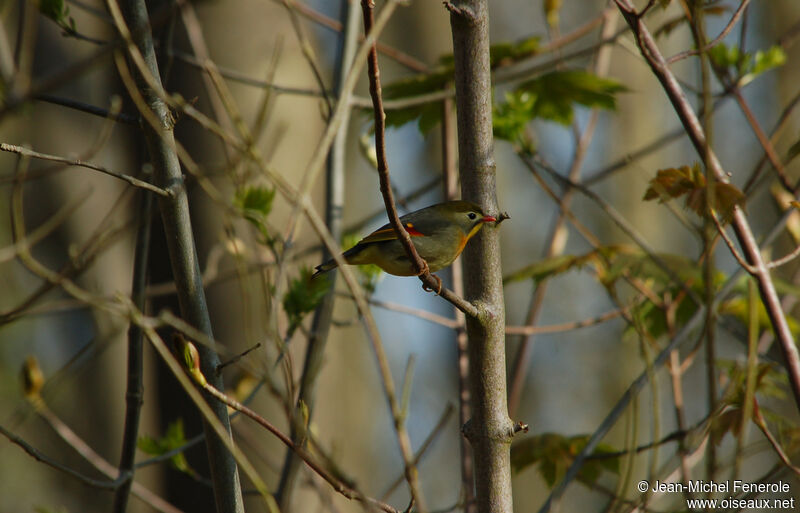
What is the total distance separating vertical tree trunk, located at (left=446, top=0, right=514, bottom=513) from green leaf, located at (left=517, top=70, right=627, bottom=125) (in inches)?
56.5

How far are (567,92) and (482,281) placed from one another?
173 cm

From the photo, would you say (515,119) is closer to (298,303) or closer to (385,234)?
(385,234)

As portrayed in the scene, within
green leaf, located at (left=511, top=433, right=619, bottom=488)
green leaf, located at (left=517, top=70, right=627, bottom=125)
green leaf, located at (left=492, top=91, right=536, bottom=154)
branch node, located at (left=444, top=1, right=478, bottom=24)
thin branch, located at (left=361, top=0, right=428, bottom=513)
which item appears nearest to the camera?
thin branch, located at (left=361, top=0, right=428, bottom=513)

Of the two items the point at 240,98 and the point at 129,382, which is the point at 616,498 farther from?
the point at 240,98

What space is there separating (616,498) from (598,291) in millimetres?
11066

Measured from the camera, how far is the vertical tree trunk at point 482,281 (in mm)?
2072

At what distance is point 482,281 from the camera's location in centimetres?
218

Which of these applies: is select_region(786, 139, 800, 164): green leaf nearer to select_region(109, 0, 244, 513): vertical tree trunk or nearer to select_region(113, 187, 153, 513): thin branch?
select_region(109, 0, 244, 513): vertical tree trunk

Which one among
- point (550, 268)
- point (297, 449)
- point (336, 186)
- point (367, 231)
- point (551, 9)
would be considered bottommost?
point (297, 449)

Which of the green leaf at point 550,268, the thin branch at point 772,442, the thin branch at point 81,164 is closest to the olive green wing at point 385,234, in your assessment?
the green leaf at point 550,268

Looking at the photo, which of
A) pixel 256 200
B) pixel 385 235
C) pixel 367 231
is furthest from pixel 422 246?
pixel 367 231

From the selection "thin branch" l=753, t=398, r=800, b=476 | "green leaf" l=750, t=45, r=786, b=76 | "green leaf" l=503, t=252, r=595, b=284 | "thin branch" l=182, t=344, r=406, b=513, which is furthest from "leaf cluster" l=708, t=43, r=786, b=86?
"thin branch" l=182, t=344, r=406, b=513

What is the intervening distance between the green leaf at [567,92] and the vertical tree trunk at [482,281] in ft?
4.71

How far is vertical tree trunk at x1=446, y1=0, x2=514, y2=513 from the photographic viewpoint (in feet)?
6.80
